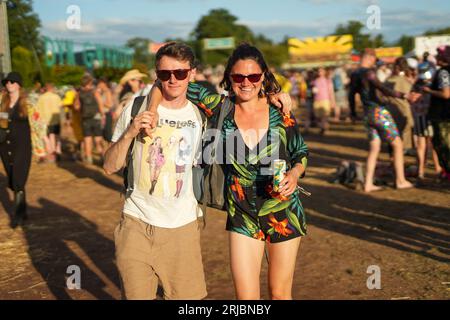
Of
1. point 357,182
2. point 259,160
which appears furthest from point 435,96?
point 259,160

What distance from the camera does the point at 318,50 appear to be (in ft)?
222

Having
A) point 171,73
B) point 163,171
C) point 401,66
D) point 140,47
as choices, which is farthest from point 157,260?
point 140,47

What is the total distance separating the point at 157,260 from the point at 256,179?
0.76m

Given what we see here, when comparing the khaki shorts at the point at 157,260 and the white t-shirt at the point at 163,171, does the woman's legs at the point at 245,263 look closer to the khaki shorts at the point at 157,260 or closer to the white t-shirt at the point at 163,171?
the khaki shorts at the point at 157,260

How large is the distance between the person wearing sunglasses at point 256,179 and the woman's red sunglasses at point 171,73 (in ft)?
1.05

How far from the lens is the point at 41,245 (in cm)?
687

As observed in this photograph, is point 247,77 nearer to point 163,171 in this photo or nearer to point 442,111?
point 163,171

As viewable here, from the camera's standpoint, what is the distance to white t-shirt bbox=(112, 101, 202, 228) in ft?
10.7

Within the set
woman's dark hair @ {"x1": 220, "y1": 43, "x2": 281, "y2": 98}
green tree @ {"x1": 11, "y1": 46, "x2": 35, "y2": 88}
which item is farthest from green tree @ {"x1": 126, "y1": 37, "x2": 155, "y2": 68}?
woman's dark hair @ {"x1": 220, "y1": 43, "x2": 281, "y2": 98}

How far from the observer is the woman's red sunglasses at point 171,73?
10.7 ft

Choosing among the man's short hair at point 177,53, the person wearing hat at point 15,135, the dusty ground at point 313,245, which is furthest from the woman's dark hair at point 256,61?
the person wearing hat at point 15,135

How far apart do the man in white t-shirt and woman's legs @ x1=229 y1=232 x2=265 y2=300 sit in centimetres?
28
